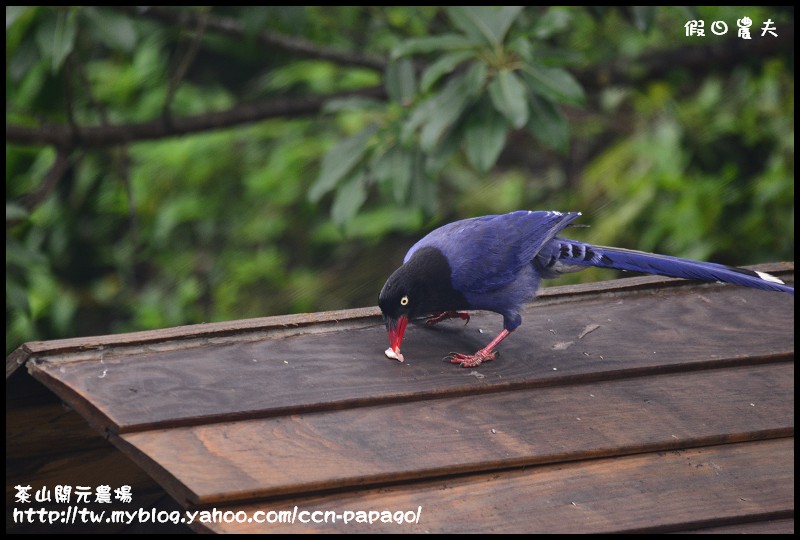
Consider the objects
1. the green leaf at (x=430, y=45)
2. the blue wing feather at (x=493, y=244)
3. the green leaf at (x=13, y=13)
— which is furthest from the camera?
the green leaf at (x=13, y=13)

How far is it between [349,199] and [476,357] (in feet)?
5.83

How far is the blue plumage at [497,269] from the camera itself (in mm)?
2848

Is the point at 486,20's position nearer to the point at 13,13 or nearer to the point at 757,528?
the point at 13,13

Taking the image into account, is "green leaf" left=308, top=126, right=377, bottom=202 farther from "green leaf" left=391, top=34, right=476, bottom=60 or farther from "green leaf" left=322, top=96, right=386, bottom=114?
"green leaf" left=391, top=34, right=476, bottom=60

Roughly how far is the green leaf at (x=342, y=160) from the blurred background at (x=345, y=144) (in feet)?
0.04

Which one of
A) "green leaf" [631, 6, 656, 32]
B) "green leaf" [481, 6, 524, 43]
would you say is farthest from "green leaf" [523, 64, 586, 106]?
"green leaf" [631, 6, 656, 32]

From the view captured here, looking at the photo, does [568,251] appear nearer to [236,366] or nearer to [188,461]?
[236,366]

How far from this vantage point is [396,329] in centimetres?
277

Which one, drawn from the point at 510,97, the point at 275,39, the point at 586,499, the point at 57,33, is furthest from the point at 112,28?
the point at 586,499

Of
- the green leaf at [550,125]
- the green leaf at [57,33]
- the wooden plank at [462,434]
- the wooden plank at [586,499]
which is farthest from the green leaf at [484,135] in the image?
the wooden plank at [586,499]

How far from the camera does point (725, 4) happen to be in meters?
5.57

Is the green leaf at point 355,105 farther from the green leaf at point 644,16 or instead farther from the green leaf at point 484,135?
the green leaf at point 644,16

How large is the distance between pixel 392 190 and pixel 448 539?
2.59 meters

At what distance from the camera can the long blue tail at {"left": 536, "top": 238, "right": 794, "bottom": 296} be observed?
2.91m
